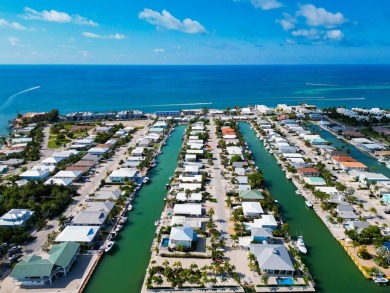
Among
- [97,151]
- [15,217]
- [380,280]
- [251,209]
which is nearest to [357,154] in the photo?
[251,209]

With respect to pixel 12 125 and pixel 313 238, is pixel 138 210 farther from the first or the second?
pixel 12 125

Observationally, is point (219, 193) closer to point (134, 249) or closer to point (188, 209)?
point (188, 209)

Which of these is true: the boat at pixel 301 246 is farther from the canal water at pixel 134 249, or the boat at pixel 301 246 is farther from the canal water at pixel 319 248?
the canal water at pixel 134 249

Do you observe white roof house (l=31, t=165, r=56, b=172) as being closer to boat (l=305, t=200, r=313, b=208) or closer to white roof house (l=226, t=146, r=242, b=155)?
white roof house (l=226, t=146, r=242, b=155)

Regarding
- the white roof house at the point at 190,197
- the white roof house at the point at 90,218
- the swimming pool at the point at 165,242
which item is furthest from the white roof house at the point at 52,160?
the swimming pool at the point at 165,242

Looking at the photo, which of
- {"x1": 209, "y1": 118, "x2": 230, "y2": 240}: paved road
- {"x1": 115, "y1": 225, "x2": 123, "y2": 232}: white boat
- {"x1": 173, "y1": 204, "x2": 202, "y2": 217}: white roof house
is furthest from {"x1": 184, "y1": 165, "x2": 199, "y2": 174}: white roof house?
{"x1": 115, "y1": 225, "x2": 123, "y2": 232}: white boat

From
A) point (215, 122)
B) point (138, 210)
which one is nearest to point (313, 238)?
point (138, 210)
